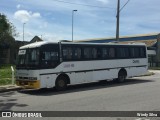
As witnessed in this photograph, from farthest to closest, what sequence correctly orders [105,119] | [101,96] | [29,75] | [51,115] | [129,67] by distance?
[129,67], [29,75], [101,96], [51,115], [105,119]

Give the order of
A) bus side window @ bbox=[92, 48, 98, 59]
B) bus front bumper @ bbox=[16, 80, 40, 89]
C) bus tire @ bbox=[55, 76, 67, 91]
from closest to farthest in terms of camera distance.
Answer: bus front bumper @ bbox=[16, 80, 40, 89]
bus tire @ bbox=[55, 76, 67, 91]
bus side window @ bbox=[92, 48, 98, 59]

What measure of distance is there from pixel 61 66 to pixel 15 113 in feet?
22.9

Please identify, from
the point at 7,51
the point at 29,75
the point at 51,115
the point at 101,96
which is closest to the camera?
the point at 51,115

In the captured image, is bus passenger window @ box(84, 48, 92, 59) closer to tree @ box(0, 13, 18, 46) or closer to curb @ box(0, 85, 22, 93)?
curb @ box(0, 85, 22, 93)

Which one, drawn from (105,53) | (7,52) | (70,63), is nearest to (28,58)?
(70,63)

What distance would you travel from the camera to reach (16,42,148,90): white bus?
1653cm

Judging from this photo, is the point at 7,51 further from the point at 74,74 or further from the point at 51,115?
the point at 51,115

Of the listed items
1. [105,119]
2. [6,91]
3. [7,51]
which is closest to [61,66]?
[6,91]

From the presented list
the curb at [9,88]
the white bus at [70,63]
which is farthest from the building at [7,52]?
the curb at [9,88]

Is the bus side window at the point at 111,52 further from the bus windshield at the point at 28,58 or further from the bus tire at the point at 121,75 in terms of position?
the bus windshield at the point at 28,58

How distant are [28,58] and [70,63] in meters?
2.30

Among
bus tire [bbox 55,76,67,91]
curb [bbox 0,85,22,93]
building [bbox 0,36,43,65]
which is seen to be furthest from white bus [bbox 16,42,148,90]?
building [bbox 0,36,43,65]

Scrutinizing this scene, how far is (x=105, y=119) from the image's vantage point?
9648mm

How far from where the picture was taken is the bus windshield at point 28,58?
54.1 ft
